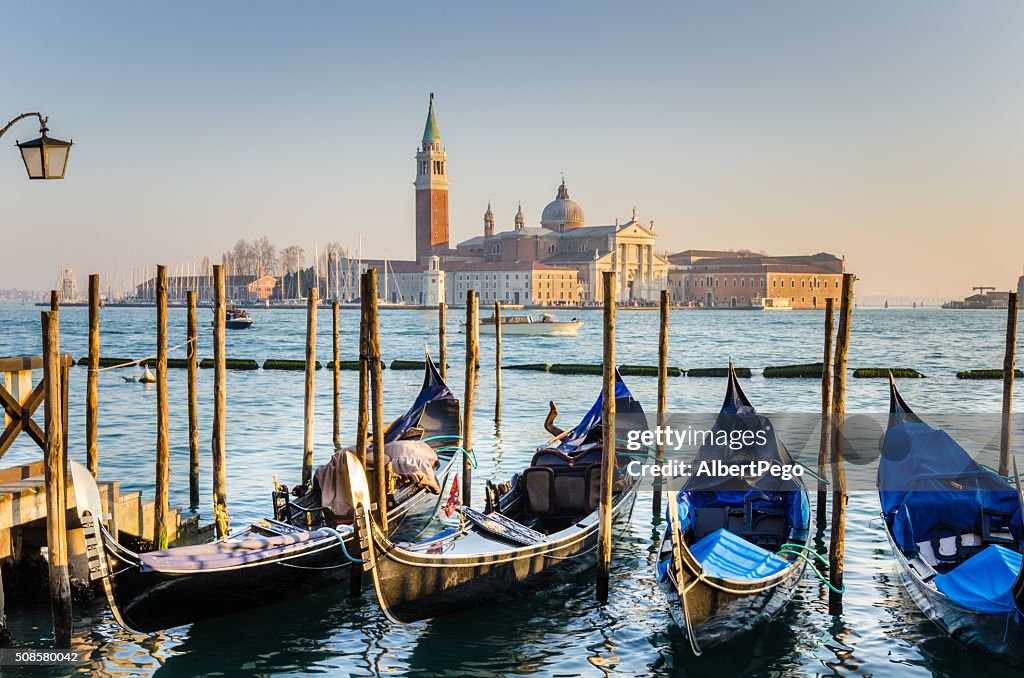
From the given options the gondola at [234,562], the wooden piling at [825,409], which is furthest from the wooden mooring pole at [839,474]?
the gondola at [234,562]

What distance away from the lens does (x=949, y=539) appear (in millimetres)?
5691

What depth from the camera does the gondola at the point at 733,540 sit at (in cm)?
479

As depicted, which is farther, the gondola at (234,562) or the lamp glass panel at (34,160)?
the gondola at (234,562)

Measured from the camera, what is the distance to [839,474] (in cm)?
566

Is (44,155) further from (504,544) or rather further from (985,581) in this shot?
(985,581)

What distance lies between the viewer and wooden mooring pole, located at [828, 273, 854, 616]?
5.54 meters

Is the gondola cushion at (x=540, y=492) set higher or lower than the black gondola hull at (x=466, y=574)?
higher

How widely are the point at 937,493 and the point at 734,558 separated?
141 centimetres

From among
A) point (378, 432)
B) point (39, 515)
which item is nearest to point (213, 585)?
point (39, 515)

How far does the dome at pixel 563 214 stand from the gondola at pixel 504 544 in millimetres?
74487

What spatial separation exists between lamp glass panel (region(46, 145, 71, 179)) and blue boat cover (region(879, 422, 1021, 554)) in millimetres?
4372

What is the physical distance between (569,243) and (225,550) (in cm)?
7498

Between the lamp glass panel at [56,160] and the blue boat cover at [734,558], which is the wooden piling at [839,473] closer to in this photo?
the blue boat cover at [734,558]

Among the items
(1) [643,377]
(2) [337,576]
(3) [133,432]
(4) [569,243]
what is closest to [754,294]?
(4) [569,243]
